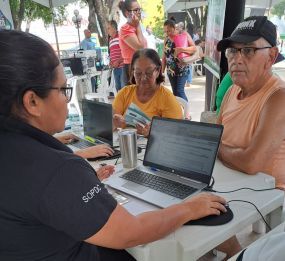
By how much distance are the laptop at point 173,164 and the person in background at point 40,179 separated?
0.36 meters

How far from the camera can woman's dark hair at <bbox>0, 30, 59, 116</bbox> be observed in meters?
0.80

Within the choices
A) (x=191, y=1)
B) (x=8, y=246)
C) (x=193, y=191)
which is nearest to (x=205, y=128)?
(x=193, y=191)

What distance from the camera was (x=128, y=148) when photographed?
5.08ft

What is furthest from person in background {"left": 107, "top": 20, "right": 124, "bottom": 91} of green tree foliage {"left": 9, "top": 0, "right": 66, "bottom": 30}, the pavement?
green tree foliage {"left": 9, "top": 0, "right": 66, "bottom": 30}

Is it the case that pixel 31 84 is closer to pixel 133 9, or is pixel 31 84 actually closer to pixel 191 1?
pixel 133 9

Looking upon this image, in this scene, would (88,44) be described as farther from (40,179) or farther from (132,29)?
(40,179)

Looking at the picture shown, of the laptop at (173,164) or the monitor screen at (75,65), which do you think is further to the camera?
the monitor screen at (75,65)

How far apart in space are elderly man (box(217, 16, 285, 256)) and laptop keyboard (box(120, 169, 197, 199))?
1.10 feet

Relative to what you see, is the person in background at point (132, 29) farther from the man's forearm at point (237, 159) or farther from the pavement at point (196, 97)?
the man's forearm at point (237, 159)

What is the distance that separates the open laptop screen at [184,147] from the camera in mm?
1298

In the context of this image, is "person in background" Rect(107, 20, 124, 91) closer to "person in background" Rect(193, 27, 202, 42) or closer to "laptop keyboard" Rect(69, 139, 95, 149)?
"laptop keyboard" Rect(69, 139, 95, 149)

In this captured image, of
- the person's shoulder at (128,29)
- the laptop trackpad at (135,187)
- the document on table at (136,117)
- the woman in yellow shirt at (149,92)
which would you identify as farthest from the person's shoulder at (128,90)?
the person's shoulder at (128,29)

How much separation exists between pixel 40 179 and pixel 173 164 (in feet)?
2.46

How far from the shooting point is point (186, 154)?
54.1 inches
